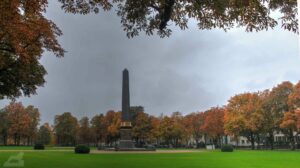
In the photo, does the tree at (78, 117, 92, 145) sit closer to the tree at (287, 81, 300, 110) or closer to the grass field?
the tree at (287, 81, 300, 110)

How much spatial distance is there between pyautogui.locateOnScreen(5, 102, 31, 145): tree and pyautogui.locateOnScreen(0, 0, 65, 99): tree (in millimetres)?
65101

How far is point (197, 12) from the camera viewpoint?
816 cm

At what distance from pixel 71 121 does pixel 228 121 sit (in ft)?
169

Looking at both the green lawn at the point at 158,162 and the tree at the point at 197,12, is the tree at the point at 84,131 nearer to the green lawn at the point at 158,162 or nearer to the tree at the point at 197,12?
the green lawn at the point at 158,162

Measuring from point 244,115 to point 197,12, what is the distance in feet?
210

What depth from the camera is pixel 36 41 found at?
2078 centimetres

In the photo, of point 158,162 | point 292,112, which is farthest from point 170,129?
point 158,162

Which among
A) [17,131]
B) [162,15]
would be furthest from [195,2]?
[17,131]

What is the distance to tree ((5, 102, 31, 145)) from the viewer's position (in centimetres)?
9219

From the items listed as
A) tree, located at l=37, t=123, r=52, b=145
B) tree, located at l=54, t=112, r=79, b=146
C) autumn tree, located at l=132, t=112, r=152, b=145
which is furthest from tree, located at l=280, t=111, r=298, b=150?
tree, located at l=37, t=123, r=52, b=145

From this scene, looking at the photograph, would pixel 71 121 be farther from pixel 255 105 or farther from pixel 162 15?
pixel 162 15

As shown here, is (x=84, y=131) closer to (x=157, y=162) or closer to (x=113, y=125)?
(x=113, y=125)

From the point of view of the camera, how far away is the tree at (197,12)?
7.67m

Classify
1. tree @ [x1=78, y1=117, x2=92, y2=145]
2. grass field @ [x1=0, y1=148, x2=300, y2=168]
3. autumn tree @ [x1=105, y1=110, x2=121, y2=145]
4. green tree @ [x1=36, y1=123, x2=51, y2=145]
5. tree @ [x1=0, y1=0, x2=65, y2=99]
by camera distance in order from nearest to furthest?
tree @ [x1=0, y1=0, x2=65, y2=99], grass field @ [x1=0, y1=148, x2=300, y2=168], autumn tree @ [x1=105, y1=110, x2=121, y2=145], tree @ [x1=78, y1=117, x2=92, y2=145], green tree @ [x1=36, y1=123, x2=51, y2=145]
